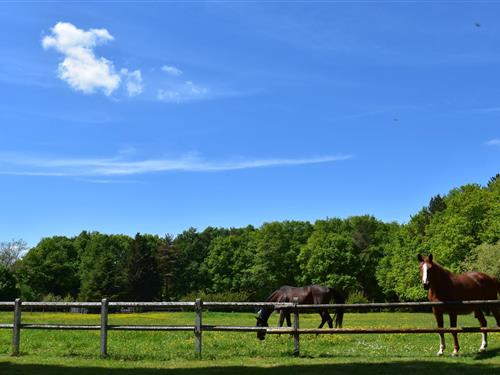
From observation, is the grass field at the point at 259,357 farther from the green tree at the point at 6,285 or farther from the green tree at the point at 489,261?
the green tree at the point at 6,285

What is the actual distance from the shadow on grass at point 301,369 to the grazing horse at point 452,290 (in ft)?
6.80

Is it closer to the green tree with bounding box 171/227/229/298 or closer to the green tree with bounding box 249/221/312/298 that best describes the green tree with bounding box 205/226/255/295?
the green tree with bounding box 249/221/312/298

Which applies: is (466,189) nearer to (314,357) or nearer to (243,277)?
(243,277)

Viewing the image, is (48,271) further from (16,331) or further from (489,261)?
(16,331)

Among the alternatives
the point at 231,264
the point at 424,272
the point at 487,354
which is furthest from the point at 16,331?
the point at 231,264

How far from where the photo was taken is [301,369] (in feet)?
36.9

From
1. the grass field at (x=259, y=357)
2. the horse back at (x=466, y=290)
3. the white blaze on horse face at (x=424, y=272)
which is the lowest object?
the grass field at (x=259, y=357)

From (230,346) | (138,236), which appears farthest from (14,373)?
(138,236)

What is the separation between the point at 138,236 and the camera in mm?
95625

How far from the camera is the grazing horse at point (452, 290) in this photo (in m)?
13.6

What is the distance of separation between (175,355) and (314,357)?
3559mm

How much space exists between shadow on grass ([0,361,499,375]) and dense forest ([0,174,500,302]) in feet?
186

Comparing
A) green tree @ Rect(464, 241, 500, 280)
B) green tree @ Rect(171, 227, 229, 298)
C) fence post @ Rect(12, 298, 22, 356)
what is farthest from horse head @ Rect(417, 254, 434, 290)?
green tree @ Rect(171, 227, 229, 298)

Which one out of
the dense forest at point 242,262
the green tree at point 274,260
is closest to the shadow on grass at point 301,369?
the dense forest at point 242,262
